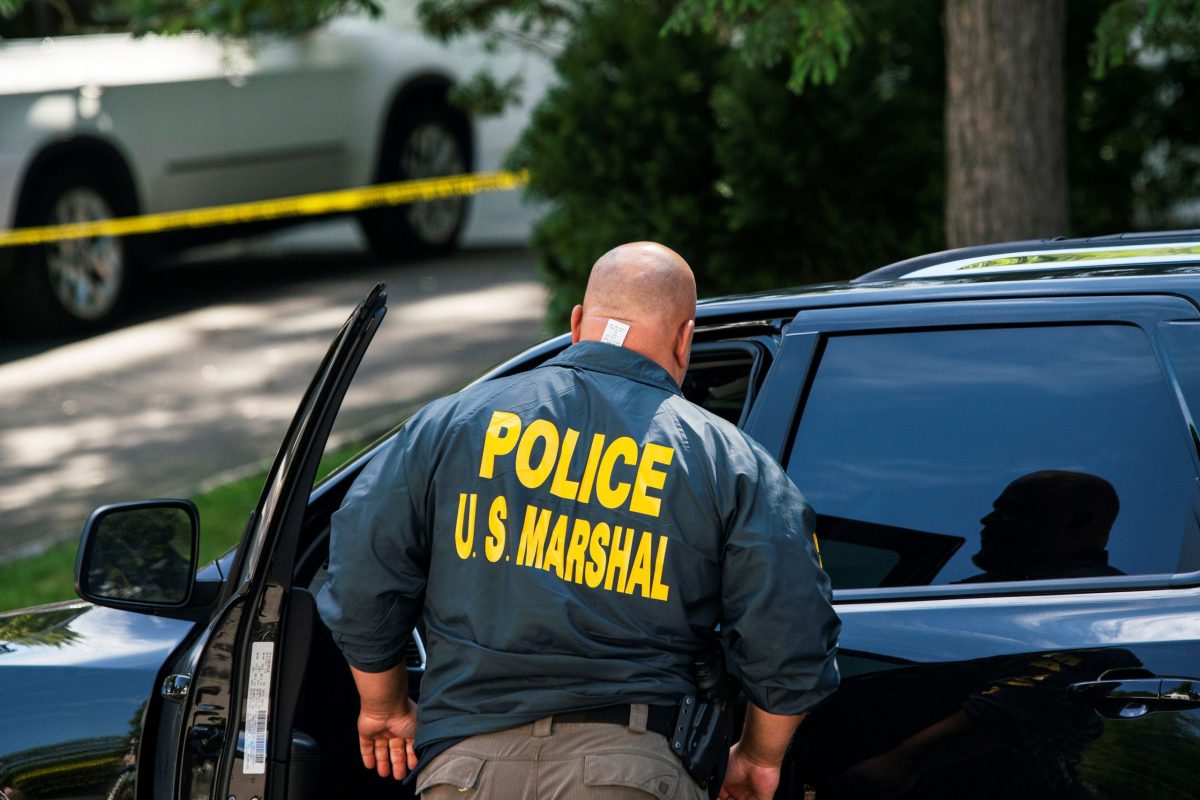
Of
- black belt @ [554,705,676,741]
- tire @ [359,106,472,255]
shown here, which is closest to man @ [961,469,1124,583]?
black belt @ [554,705,676,741]

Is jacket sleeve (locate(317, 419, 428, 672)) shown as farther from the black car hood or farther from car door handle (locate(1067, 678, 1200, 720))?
car door handle (locate(1067, 678, 1200, 720))

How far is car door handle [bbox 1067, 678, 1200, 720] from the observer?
232 centimetres

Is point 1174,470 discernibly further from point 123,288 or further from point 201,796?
point 123,288

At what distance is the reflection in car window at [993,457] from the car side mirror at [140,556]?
44.6 inches

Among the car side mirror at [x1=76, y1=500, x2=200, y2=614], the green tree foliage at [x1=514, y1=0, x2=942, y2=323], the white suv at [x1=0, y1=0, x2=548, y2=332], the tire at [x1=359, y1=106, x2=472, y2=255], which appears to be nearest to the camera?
the car side mirror at [x1=76, y1=500, x2=200, y2=614]

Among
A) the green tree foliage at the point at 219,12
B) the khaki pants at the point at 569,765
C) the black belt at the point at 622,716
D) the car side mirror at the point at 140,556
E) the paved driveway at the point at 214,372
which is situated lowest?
the paved driveway at the point at 214,372

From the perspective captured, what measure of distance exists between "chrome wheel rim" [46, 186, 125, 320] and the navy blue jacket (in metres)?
6.89

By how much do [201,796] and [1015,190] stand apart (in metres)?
3.87

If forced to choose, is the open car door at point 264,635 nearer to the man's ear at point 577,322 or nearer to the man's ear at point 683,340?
the man's ear at point 577,322

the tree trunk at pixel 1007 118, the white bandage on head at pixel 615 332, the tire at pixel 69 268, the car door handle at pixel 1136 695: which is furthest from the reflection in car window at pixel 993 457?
the tire at pixel 69 268

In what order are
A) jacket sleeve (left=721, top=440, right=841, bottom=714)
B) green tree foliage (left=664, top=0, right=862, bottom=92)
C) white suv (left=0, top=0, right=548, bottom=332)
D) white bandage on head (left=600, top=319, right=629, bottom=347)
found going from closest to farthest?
jacket sleeve (left=721, top=440, right=841, bottom=714)
white bandage on head (left=600, top=319, right=629, bottom=347)
green tree foliage (left=664, top=0, right=862, bottom=92)
white suv (left=0, top=0, right=548, bottom=332)

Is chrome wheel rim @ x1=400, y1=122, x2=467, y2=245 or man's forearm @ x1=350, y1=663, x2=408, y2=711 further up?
chrome wheel rim @ x1=400, y1=122, x2=467, y2=245

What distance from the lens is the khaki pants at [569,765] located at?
2287 millimetres

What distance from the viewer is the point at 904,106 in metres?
6.68
